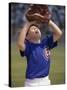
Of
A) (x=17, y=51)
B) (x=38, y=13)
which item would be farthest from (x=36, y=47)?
(x=38, y=13)

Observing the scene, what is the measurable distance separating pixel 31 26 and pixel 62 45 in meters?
0.29

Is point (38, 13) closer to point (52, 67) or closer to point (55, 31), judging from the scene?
point (55, 31)

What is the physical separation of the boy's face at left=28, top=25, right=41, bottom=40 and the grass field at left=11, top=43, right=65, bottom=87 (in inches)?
6.1

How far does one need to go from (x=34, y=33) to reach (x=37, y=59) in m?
0.20

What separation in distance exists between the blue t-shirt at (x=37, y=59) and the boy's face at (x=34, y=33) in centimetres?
5

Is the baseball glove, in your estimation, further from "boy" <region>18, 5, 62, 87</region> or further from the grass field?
the grass field

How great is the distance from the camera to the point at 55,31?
2365mm


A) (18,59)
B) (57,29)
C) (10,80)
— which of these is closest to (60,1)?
(57,29)

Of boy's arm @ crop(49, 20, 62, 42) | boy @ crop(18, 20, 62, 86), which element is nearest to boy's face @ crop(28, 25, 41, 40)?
boy @ crop(18, 20, 62, 86)

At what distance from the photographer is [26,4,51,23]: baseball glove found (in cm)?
231

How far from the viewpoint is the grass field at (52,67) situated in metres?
2.26

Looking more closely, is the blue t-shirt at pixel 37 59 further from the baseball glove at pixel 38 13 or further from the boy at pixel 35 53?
the baseball glove at pixel 38 13

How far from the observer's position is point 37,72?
91.5 inches

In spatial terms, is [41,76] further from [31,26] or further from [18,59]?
[31,26]
